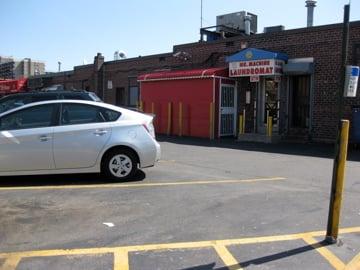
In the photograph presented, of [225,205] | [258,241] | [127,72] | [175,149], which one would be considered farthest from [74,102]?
[127,72]

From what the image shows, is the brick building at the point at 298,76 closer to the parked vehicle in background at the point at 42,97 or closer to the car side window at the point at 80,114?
the parked vehicle in background at the point at 42,97

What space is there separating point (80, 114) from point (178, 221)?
353 cm

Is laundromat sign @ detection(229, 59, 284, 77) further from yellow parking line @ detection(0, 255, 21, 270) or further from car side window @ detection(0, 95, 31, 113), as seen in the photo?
yellow parking line @ detection(0, 255, 21, 270)

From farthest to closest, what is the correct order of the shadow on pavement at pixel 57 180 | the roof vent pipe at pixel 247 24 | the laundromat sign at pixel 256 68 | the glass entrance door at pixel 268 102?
1. the roof vent pipe at pixel 247 24
2. the glass entrance door at pixel 268 102
3. the laundromat sign at pixel 256 68
4. the shadow on pavement at pixel 57 180

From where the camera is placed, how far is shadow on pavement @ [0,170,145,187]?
31.4ft

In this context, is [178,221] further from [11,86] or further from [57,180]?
[11,86]

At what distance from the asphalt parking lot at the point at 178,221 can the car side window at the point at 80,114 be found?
108cm

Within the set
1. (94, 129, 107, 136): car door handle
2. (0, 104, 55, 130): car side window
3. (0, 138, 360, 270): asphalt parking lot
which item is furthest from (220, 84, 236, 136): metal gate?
(0, 104, 55, 130): car side window

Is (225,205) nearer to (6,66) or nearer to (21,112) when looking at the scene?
(21,112)

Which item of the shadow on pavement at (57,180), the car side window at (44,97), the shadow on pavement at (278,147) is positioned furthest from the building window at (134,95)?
the shadow on pavement at (57,180)

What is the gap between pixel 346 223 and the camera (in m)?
7.09

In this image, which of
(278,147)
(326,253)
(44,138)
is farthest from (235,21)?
(326,253)

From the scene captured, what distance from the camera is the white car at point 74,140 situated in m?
9.33

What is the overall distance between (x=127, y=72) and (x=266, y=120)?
1112cm
